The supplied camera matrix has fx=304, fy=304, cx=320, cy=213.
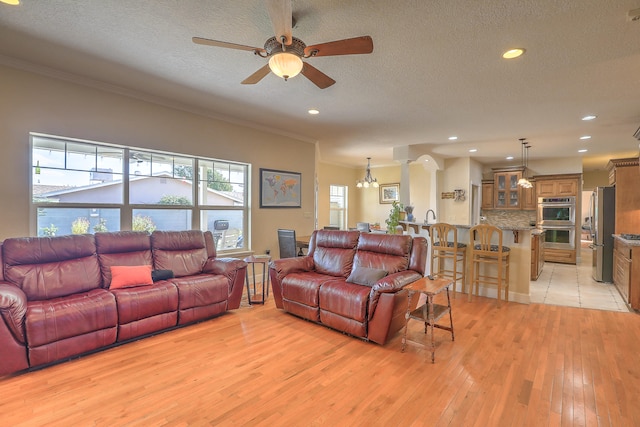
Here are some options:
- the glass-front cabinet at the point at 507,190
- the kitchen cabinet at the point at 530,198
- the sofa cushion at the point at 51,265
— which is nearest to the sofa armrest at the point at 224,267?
the sofa cushion at the point at 51,265

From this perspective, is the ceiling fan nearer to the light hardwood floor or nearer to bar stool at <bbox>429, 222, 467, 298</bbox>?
the light hardwood floor

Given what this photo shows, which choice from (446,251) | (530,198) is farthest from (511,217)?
(446,251)

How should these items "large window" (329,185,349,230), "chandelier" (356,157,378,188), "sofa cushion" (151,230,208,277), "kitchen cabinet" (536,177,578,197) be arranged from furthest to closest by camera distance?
"large window" (329,185,349,230) < "chandelier" (356,157,378,188) < "kitchen cabinet" (536,177,578,197) < "sofa cushion" (151,230,208,277)

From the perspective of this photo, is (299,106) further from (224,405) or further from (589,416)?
(589,416)

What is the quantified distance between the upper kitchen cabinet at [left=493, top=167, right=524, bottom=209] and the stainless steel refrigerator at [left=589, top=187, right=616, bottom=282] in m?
2.63

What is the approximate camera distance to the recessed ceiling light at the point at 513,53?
2.64 meters

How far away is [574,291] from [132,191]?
687 cm

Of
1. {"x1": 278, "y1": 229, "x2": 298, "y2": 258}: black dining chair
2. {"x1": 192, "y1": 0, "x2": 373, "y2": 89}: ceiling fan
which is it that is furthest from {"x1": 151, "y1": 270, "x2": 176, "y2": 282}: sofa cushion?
{"x1": 192, "y1": 0, "x2": 373, "y2": 89}: ceiling fan

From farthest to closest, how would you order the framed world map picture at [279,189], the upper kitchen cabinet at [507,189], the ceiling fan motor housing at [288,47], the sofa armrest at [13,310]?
the upper kitchen cabinet at [507,189] → the framed world map picture at [279,189] → the sofa armrest at [13,310] → the ceiling fan motor housing at [288,47]

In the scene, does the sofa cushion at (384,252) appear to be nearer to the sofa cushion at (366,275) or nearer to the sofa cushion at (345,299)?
the sofa cushion at (366,275)

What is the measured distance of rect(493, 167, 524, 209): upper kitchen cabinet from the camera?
26.9 feet

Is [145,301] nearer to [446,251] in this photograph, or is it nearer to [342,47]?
[342,47]

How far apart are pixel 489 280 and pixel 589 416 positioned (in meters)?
2.77

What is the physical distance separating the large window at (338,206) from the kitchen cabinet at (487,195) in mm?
4006
